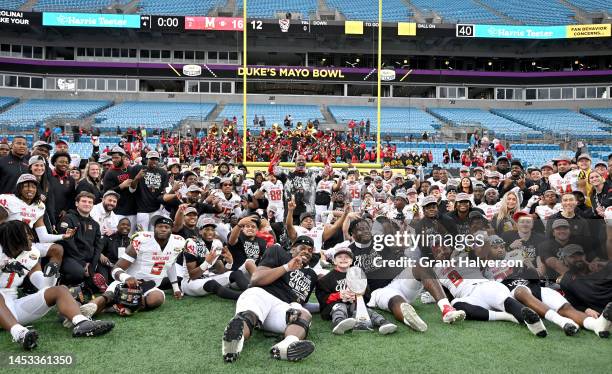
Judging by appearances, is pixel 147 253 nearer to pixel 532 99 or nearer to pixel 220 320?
pixel 220 320

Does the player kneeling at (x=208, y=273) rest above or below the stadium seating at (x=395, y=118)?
below

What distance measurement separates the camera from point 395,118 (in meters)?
33.2

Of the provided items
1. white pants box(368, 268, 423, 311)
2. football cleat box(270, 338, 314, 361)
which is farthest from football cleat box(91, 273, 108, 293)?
white pants box(368, 268, 423, 311)

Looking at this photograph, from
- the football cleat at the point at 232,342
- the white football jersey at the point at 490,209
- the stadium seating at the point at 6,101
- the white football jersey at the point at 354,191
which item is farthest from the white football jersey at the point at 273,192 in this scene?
the stadium seating at the point at 6,101

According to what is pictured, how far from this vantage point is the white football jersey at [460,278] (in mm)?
5698

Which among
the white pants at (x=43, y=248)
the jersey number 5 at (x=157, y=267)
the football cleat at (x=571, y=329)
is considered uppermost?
the white pants at (x=43, y=248)

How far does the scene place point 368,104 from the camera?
123ft

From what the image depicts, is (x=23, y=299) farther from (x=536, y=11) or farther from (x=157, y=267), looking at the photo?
(x=536, y=11)

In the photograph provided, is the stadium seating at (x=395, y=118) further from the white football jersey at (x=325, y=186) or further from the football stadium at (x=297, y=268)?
the white football jersey at (x=325, y=186)

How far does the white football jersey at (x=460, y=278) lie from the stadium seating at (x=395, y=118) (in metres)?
22.6

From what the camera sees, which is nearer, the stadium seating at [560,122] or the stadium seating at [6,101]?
the stadium seating at [560,122]

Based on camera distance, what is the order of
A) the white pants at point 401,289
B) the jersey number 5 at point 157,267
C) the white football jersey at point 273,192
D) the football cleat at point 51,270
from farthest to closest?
the white football jersey at point 273,192, the jersey number 5 at point 157,267, the white pants at point 401,289, the football cleat at point 51,270

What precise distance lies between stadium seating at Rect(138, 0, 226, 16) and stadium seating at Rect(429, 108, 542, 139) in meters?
19.9

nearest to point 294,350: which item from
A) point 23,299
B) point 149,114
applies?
point 23,299
